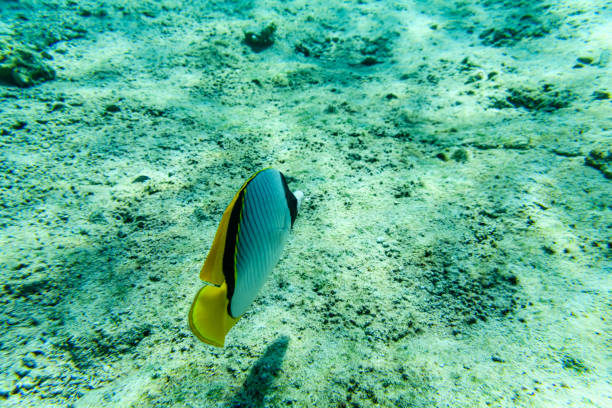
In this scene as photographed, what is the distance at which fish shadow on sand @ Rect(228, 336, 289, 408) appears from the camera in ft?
4.47

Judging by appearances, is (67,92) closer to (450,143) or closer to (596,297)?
(450,143)

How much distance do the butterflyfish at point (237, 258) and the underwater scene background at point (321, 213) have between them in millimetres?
654

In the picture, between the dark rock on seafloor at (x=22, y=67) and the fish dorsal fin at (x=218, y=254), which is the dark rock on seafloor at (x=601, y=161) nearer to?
the fish dorsal fin at (x=218, y=254)

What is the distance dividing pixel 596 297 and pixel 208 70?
14.2 feet

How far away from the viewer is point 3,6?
4.56 metres

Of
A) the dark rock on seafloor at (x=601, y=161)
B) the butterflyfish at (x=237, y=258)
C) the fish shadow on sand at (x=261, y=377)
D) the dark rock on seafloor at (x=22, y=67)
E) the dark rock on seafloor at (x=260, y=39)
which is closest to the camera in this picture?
the butterflyfish at (x=237, y=258)

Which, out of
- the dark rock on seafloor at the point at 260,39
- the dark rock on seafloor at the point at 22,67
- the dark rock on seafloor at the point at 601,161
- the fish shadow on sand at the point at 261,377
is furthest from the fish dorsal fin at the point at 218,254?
the dark rock on seafloor at the point at 260,39

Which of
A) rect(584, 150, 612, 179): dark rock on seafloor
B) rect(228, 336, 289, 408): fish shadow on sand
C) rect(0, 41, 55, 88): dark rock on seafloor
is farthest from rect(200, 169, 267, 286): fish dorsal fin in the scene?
rect(0, 41, 55, 88): dark rock on seafloor

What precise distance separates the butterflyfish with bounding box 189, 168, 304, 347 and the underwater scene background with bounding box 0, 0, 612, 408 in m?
0.65

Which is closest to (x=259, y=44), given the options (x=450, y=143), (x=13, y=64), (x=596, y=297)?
(x=13, y=64)

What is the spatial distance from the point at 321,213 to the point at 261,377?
124cm

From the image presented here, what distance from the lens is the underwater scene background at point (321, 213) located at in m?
1.45

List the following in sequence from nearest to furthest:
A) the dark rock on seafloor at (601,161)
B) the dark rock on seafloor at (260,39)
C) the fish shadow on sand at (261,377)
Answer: the fish shadow on sand at (261,377), the dark rock on seafloor at (601,161), the dark rock on seafloor at (260,39)

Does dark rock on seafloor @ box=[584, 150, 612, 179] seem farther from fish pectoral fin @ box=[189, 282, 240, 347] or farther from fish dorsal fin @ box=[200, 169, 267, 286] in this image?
fish pectoral fin @ box=[189, 282, 240, 347]
